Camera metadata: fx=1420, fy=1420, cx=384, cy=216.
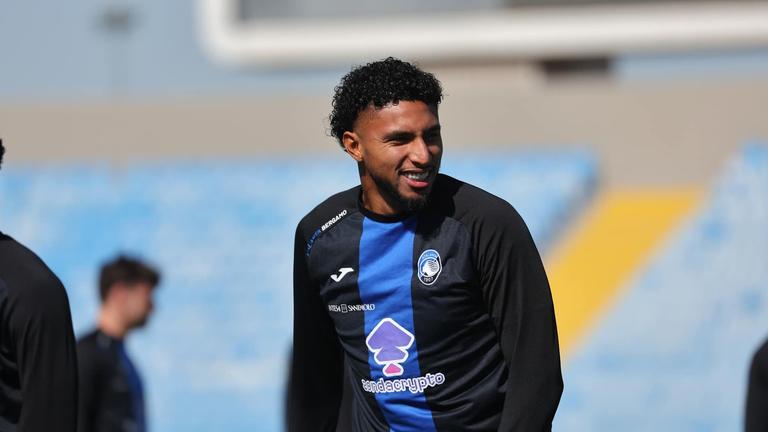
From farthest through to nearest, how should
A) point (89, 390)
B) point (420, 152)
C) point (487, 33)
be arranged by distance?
point (487, 33) < point (89, 390) < point (420, 152)

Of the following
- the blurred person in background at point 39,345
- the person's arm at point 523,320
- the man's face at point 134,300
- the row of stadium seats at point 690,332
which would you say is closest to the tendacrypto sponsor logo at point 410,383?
the person's arm at point 523,320

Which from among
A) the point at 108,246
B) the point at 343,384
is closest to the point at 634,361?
the point at 108,246

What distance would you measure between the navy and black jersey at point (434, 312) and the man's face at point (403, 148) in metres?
0.13

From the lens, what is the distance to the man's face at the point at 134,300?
7.41 meters

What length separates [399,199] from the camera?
4008 mm

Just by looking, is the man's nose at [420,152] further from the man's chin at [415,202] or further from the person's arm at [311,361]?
the person's arm at [311,361]

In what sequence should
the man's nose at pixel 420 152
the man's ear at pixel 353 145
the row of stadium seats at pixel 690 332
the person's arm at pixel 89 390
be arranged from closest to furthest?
1. the man's nose at pixel 420 152
2. the man's ear at pixel 353 145
3. the person's arm at pixel 89 390
4. the row of stadium seats at pixel 690 332

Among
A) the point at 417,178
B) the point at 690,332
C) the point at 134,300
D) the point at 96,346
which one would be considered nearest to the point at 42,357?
the point at 417,178

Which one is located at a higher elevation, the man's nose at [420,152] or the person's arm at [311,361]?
the man's nose at [420,152]

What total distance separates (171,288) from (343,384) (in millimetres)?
14836

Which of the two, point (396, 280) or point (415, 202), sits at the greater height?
point (415, 202)

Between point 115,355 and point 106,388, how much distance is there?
0.68ft

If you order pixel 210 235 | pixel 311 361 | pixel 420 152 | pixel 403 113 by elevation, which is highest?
pixel 210 235

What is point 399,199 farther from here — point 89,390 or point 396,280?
point 89,390
